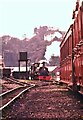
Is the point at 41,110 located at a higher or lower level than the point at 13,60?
lower

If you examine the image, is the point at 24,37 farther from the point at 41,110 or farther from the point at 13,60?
the point at 41,110

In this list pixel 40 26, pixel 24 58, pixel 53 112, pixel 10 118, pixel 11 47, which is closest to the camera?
pixel 10 118

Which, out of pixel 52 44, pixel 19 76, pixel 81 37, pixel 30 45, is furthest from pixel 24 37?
pixel 81 37

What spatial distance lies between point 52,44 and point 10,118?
3316 inches

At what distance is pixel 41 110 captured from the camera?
7.81m

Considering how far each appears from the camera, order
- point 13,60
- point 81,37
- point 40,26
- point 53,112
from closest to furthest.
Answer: point 53,112
point 81,37
point 13,60
point 40,26

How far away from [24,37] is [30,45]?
6.37 metres

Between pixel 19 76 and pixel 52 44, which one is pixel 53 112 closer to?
pixel 19 76

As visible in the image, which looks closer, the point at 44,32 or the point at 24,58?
the point at 24,58

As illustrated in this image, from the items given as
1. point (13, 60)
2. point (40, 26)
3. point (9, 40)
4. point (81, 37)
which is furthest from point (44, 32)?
point (81, 37)

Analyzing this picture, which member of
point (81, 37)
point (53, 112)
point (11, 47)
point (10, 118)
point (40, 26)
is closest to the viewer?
point (10, 118)

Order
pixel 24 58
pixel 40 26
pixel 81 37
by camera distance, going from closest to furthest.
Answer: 1. pixel 81 37
2. pixel 24 58
3. pixel 40 26

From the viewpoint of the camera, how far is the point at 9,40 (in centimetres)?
10312

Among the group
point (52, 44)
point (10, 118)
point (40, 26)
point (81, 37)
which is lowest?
point (10, 118)
